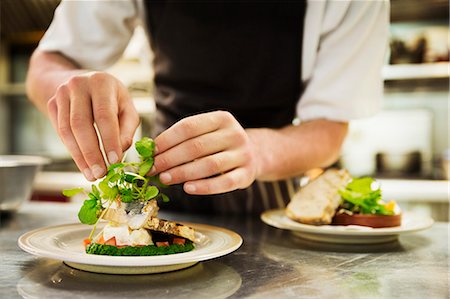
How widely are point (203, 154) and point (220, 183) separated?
64 millimetres

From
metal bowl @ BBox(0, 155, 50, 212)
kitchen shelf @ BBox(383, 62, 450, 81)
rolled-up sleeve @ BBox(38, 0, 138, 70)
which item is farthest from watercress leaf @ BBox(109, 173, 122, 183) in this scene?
kitchen shelf @ BBox(383, 62, 450, 81)

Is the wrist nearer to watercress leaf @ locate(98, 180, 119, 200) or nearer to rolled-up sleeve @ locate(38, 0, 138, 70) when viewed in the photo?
watercress leaf @ locate(98, 180, 119, 200)

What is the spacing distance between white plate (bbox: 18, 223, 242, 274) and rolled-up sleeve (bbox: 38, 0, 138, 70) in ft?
2.45

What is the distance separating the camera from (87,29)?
1609mm

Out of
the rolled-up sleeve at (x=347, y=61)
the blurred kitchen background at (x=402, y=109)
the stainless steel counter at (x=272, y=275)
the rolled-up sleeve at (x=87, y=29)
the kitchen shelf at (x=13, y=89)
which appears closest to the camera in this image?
the stainless steel counter at (x=272, y=275)

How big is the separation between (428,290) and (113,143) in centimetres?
57

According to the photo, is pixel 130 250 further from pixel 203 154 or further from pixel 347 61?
pixel 347 61

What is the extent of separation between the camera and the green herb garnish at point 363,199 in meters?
1.18

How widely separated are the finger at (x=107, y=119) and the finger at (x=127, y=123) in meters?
0.04

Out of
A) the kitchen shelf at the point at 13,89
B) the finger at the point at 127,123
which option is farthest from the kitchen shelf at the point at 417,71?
the kitchen shelf at the point at 13,89

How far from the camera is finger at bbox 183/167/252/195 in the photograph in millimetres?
962

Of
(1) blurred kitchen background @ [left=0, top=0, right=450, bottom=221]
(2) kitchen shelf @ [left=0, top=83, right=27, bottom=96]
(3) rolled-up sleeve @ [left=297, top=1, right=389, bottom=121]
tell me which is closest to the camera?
(3) rolled-up sleeve @ [left=297, top=1, right=389, bottom=121]

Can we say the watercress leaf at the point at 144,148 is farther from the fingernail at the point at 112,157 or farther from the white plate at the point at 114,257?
the white plate at the point at 114,257

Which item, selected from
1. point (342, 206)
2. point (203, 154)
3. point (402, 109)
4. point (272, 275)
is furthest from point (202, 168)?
point (402, 109)
